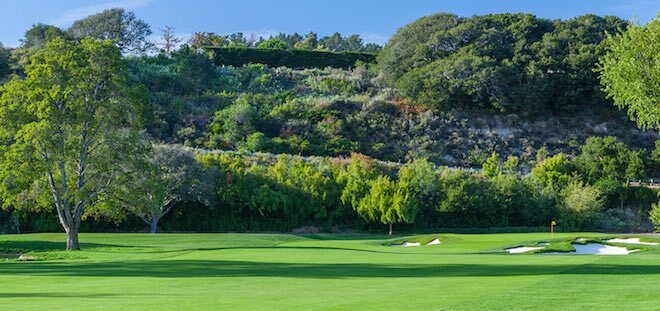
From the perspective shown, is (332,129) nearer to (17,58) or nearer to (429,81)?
(429,81)

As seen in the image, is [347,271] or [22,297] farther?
[347,271]

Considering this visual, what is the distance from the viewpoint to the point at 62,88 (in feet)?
95.0

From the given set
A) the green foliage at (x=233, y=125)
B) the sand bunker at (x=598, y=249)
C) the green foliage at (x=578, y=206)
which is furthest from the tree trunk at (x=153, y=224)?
the green foliage at (x=578, y=206)

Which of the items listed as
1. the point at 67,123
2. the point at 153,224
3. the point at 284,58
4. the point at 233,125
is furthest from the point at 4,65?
the point at 67,123

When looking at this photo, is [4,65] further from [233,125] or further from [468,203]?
[468,203]

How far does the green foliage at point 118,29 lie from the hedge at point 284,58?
11.2 metres

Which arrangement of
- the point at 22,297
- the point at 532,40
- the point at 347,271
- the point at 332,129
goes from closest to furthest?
the point at 22,297
the point at 347,271
the point at 332,129
the point at 532,40

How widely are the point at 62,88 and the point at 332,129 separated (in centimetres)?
3639

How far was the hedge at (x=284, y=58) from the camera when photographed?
82.6m

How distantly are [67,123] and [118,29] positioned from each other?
60860 mm

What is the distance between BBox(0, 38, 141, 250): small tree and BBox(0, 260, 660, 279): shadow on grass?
8.95 meters

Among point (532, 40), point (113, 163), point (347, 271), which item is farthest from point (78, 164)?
point (532, 40)

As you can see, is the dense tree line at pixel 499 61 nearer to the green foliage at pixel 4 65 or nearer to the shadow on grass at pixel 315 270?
the green foliage at pixel 4 65

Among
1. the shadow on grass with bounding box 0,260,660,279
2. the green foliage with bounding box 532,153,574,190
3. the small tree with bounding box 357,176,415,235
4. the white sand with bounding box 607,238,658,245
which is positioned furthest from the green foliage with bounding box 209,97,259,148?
the shadow on grass with bounding box 0,260,660,279
